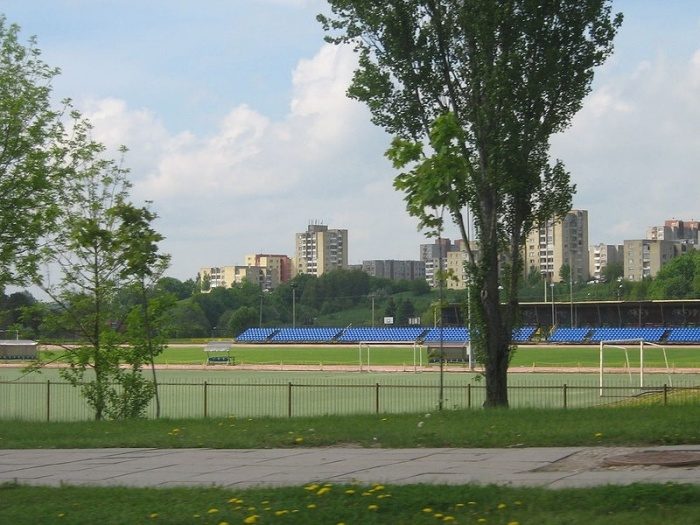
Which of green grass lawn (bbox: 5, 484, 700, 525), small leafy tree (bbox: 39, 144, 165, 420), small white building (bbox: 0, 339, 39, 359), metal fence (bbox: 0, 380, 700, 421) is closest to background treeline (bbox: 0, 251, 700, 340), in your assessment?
small white building (bbox: 0, 339, 39, 359)

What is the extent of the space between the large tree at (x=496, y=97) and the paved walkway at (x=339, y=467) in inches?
410

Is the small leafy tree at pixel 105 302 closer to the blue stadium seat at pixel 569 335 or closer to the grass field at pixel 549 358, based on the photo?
the grass field at pixel 549 358

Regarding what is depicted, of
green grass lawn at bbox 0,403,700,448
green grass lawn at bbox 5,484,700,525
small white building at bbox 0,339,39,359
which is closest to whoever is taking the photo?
green grass lawn at bbox 5,484,700,525

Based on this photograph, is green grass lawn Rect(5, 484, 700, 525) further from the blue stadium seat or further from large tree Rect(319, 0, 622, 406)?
the blue stadium seat

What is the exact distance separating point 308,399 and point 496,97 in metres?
18.3

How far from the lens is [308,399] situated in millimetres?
40469

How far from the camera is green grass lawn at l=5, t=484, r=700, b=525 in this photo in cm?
974

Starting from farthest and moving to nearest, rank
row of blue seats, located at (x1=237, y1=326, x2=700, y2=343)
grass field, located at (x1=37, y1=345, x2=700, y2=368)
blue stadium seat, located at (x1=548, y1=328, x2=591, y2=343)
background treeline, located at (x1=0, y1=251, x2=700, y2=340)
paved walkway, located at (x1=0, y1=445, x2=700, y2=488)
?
background treeline, located at (x1=0, y1=251, x2=700, y2=340) < blue stadium seat, located at (x1=548, y1=328, x2=591, y2=343) < row of blue seats, located at (x1=237, y1=326, x2=700, y2=343) < grass field, located at (x1=37, y1=345, x2=700, y2=368) < paved walkway, located at (x1=0, y1=445, x2=700, y2=488)

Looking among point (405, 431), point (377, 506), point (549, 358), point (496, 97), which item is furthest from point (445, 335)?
point (377, 506)

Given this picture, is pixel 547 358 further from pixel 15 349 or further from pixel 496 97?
pixel 496 97

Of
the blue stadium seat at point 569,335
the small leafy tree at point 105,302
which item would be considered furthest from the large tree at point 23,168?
the blue stadium seat at point 569,335

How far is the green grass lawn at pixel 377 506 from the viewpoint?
9742 millimetres

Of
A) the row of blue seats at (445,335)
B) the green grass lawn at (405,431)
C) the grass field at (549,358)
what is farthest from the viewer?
the row of blue seats at (445,335)

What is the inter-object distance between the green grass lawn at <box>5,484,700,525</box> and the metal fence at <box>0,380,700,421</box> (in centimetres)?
1964
